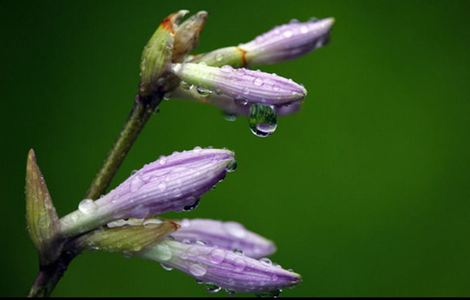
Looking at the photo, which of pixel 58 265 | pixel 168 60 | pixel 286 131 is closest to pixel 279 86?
pixel 168 60

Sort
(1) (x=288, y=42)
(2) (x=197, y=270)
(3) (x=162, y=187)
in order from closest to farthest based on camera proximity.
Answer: (3) (x=162, y=187), (2) (x=197, y=270), (1) (x=288, y=42)

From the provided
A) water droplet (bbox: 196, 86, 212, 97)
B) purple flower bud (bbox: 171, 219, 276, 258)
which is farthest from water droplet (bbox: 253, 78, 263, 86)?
purple flower bud (bbox: 171, 219, 276, 258)

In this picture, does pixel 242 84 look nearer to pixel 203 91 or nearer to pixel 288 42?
pixel 203 91

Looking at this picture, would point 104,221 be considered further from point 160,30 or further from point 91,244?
point 160,30

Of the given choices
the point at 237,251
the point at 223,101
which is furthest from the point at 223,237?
the point at 223,101

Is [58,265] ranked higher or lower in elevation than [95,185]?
lower


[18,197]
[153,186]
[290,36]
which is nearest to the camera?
[153,186]

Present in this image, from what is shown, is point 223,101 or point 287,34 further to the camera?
point 287,34
